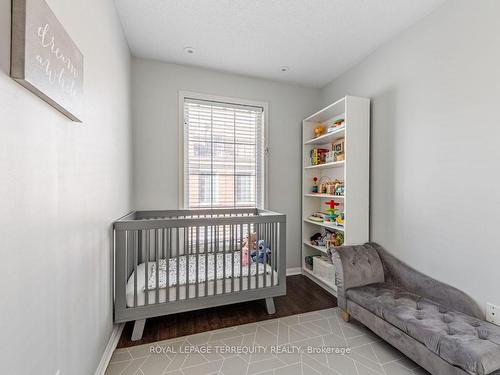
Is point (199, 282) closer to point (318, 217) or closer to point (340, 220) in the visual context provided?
point (340, 220)

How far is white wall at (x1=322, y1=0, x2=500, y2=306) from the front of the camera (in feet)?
4.99

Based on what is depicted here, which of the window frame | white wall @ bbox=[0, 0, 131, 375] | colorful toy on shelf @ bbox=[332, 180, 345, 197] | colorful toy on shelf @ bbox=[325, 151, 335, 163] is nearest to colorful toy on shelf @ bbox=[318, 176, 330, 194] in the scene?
colorful toy on shelf @ bbox=[332, 180, 345, 197]

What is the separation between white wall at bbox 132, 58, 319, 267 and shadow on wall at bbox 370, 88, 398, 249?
1.08 metres

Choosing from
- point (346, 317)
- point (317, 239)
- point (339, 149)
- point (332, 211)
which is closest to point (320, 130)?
point (339, 149)

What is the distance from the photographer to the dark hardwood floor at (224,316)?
6.05 feet

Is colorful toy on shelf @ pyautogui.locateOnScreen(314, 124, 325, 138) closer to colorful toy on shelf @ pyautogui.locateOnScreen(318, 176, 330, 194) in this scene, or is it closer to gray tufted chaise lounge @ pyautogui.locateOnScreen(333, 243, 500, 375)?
colorful toy on shelf @ pyautogui.locateOnScreen(318, 176, 330, 194)

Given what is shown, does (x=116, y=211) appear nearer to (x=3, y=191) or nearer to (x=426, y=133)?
(x=3, y=191)

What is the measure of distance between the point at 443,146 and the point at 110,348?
9.37ft

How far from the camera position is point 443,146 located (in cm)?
178

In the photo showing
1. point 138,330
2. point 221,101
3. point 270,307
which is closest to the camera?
point 138,330

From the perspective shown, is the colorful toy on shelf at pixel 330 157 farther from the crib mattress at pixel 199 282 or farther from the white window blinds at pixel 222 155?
the crib mattress at pixel 199 282

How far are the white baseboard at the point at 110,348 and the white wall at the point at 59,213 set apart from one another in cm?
8

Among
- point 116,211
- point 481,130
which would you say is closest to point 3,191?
point 116,211

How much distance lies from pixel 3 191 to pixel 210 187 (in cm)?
220
